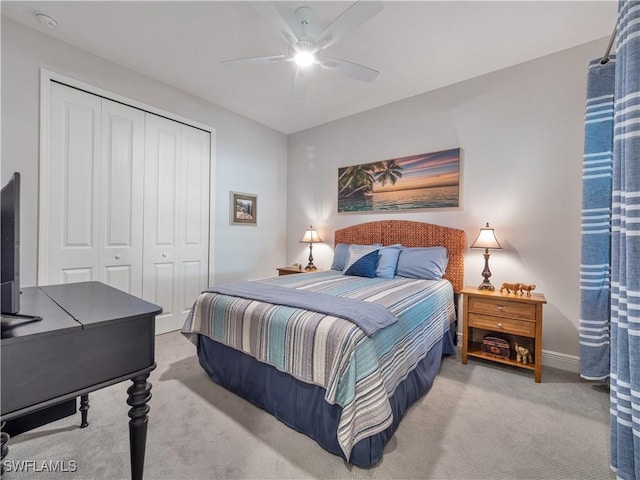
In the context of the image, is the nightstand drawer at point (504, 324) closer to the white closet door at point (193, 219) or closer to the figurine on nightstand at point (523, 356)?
Answer: the figurine on nightstand at point (523, 356)

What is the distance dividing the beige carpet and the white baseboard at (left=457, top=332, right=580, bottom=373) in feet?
1.01

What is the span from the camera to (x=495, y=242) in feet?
8.70

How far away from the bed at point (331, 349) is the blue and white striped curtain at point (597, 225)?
3.26 ft

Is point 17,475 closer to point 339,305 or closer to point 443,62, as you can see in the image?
point 339,305

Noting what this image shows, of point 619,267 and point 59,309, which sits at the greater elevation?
point 619,267

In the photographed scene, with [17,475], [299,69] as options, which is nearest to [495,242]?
[299,69]

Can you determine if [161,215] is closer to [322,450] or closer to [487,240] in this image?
[322,450]

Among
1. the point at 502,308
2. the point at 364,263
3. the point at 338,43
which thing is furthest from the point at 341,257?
the point at 338,43

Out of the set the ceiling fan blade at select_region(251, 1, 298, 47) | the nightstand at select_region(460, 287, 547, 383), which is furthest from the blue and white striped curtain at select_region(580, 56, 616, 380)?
the ceiling fan blade at select_region(251, 1, 298, 47)

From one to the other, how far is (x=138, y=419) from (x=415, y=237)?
297cm

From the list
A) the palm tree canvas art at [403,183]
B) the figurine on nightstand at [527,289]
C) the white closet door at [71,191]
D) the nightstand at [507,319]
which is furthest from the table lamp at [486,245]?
the white closet door at [71,191]

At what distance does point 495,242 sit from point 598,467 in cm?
167

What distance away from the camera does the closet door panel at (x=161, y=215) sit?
10.3ft

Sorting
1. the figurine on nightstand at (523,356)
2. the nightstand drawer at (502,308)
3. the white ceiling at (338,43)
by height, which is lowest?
A: the figurine on nightstand at (523,356)
